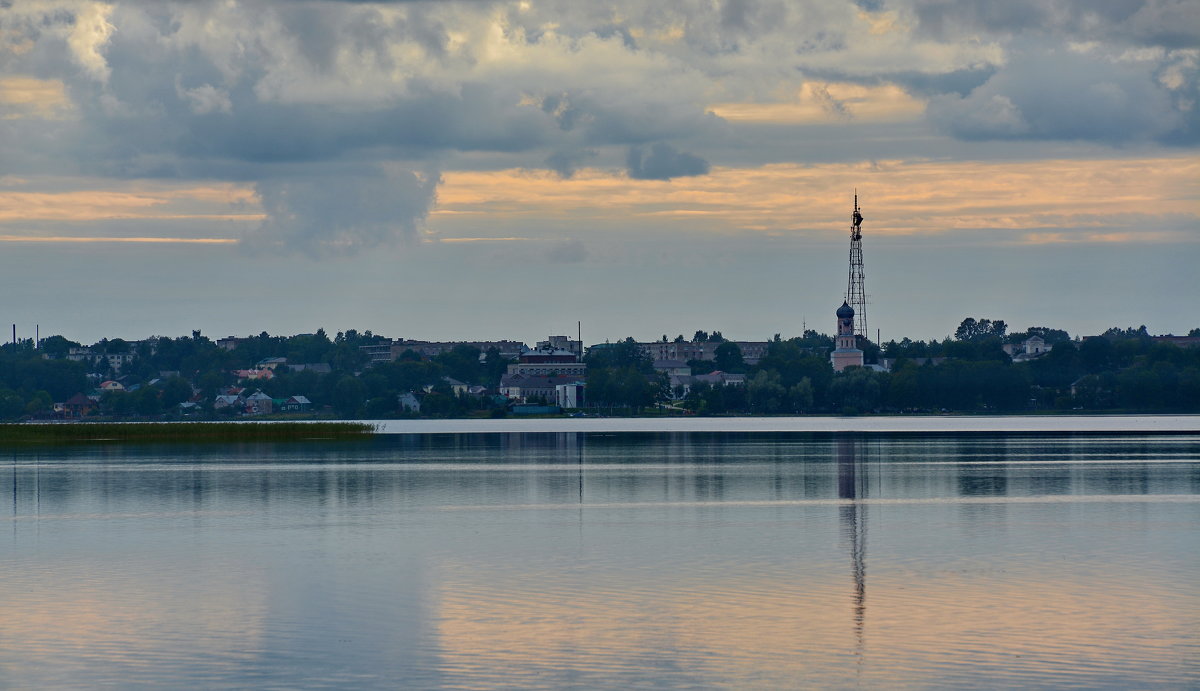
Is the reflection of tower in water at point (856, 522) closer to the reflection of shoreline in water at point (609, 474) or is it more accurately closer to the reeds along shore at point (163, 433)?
the reflection of shoreline in water at point (609, 474)

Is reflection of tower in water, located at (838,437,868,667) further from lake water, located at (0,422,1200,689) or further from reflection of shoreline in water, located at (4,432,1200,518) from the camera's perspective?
reflection of shoreline in water, located at (4,432,1200,518)

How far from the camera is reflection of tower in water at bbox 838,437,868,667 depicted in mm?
25406

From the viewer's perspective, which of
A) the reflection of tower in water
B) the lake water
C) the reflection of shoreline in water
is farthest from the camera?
the reflection of shoreline in water

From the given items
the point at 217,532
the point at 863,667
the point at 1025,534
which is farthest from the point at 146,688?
the point at 1025,534

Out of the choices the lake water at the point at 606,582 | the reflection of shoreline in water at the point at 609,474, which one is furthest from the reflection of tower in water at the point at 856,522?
the reflection of shoreline in water at the point at 609,474

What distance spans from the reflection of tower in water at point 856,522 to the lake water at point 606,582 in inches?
5.6

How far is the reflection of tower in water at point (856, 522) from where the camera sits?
25406 mm

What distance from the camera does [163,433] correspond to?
11106cm

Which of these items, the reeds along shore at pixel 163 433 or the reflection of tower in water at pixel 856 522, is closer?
the reflection of tower in water at pixel 856 522

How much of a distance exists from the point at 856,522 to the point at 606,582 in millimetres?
13812

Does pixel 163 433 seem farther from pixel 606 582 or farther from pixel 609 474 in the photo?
pixel 606 582

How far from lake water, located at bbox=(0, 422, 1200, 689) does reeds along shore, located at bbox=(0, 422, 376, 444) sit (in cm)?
4906

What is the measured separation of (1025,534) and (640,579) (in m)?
12.3

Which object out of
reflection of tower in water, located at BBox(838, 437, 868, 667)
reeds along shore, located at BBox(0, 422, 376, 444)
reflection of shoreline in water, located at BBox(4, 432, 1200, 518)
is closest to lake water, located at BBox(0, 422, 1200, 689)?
reflection of tower in water, located at BBox(838, 437, 868, 667)
